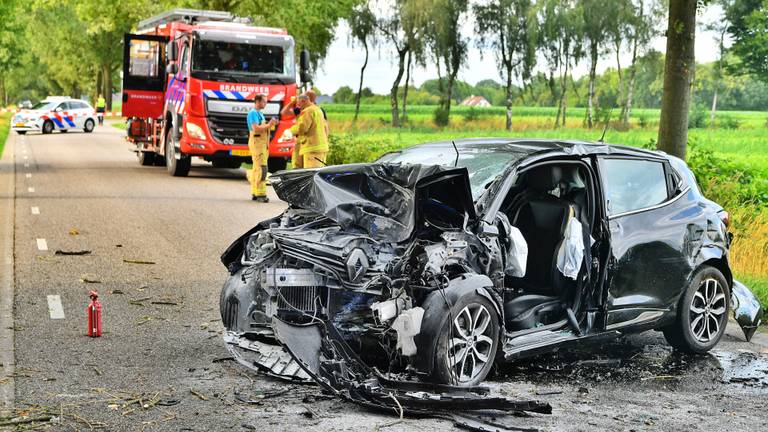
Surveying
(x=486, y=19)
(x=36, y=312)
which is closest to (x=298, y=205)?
(x=36, y=312)

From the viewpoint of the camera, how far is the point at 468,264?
671 cm

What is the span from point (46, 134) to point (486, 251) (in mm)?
48449

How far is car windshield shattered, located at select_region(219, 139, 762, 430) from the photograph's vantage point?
6398 mm

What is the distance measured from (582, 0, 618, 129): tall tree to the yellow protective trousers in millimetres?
48664

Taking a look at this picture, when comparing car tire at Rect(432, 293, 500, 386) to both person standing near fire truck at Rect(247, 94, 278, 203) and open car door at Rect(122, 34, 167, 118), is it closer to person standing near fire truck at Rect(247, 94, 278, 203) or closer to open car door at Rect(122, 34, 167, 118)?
person standing near fire truck at Rect(247, 94, 278, 203)

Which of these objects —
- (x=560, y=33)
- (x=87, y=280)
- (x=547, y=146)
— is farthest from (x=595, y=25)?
(x=547, y=146)

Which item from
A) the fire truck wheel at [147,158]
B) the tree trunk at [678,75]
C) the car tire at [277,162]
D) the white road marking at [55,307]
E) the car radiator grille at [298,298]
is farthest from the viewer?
the fire truck wheel at [147,158]

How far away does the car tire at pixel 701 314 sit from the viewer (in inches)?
317

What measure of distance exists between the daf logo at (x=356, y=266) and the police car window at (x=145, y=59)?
20967mm

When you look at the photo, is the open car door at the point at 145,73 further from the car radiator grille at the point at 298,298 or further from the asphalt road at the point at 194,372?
the car radiator grille at the point at 298,298

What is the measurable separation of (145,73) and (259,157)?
8522 mm

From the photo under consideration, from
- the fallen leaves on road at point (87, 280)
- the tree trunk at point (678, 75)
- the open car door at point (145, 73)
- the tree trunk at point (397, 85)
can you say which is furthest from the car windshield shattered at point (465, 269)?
the tree trunk at point (397, 85)

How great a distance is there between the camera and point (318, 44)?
52.3m

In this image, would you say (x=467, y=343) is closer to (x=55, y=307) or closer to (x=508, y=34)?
(x=55, y=307)
